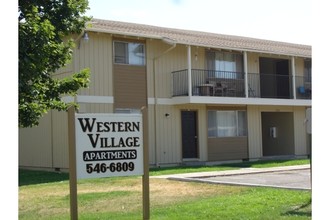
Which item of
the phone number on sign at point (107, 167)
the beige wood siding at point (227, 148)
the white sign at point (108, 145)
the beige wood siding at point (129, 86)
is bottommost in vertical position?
the beige wood siding at point (227, 148)

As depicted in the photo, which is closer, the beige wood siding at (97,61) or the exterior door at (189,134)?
the beige wood siding at (97,61)

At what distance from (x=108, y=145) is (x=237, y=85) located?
54.7ft

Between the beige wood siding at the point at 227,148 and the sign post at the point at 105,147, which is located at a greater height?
the sign post at the point at 105,147

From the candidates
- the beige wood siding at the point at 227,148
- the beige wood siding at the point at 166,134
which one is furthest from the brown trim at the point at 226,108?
the beige wood siding at the point at 227,148

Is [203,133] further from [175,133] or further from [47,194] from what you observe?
[47,194]

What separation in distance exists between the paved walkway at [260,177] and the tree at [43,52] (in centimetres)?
558

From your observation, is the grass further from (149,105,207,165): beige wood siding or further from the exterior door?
the exterior door

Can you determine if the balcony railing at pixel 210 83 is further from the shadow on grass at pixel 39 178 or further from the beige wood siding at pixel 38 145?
the shadow on grass at pixel 39 178

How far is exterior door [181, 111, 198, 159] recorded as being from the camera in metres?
22.2

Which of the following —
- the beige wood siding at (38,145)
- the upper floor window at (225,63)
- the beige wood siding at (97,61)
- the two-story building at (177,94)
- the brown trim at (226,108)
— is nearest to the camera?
the beige wood siding at (97,61)

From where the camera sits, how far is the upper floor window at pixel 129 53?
20641mm

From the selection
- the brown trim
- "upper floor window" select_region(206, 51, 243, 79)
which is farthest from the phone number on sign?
"upper floor window" select_region(206, 51, 243, 79)
